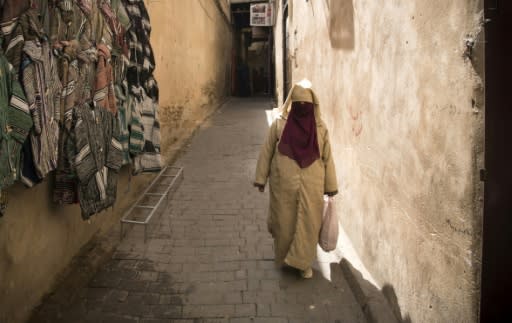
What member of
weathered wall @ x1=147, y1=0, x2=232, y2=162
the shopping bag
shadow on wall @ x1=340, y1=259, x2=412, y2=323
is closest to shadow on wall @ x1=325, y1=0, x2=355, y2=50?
the shopping bag

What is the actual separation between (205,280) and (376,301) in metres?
1.45

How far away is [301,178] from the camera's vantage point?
3275 millimetres

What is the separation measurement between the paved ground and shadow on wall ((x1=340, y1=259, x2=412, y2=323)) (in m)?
0.09

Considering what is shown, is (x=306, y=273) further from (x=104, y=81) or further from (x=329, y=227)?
(x=104, y=81)

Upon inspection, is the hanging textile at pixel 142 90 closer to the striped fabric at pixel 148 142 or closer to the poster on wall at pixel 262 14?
the striped fabric at pixel 148 142

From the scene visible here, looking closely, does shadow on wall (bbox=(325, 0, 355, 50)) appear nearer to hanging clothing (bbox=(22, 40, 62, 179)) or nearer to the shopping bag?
the shopping bag

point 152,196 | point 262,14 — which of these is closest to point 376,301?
point 152,196

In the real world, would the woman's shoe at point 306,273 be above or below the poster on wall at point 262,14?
below

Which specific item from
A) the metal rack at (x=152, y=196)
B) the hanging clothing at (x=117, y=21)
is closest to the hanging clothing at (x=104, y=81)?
the hanging clothing at (x=117, y=21)

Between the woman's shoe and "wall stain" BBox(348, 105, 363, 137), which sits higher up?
"wall stain" BBox(348, 105, 363, 137)

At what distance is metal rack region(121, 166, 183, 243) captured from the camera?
13.8 ft

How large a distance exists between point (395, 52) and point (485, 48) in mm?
1002

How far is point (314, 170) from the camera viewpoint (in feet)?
10.8

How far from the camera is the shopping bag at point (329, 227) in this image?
10.8 ft
